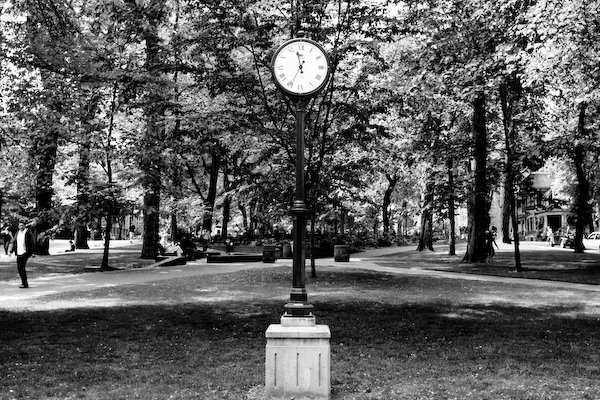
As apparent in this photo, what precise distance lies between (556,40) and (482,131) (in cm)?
1267

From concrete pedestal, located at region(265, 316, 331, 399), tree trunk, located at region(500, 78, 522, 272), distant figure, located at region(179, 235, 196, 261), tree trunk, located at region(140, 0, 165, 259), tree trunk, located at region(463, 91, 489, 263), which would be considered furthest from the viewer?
distant figure, located at region(179, 235, 196, 261)

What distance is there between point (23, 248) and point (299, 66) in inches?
470

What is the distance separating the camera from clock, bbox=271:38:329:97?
21.9ft

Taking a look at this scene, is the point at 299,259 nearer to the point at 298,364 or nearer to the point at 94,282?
the point at 298,364

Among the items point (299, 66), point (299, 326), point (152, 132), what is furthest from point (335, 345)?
point (152, 132)

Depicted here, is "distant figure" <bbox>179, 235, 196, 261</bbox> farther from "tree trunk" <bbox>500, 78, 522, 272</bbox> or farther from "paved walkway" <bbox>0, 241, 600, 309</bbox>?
"tree trunk" <bbox>500, 78, 522, 272</bbox>

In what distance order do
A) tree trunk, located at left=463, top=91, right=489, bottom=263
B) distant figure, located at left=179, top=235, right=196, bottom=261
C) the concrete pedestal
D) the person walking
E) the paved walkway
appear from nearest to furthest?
the concrete pedestal → the paved walkway → the person walking → tree trunk, located at left=463, top=91, right=489, bottom=263 → distant figure, located at left=179, top=235, right=196, bottom=261

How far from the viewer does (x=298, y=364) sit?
616 centimetres

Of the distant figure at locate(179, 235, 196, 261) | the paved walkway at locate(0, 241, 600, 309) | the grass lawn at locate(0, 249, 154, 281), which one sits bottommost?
the paved walkway at locate(0, 241, 600, 309)

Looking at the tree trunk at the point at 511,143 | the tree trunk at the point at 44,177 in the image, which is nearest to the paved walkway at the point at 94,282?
the tree trunk at the point at 511,143

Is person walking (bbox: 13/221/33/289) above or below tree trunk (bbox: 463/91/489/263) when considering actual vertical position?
below

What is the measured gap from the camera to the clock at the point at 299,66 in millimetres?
6684

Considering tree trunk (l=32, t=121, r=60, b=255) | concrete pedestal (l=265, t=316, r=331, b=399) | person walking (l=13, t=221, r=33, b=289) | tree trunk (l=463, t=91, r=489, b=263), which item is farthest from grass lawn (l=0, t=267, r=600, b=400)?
tree trunk (l=463, t=91, r=489, b=263)

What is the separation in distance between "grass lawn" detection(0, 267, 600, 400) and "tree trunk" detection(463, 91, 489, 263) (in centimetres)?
1001
